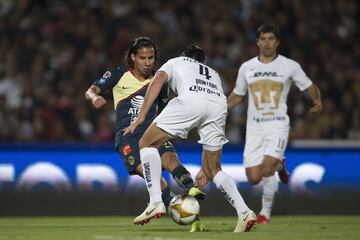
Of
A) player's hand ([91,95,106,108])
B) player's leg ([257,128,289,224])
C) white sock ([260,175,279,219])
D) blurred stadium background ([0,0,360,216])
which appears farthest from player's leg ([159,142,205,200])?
blurred stadium background ([0,0,360,216])

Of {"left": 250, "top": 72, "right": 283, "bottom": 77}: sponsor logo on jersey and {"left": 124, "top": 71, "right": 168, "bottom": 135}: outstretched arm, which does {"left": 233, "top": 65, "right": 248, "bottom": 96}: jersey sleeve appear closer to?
{"left": 250, "top": 72, "right": 283, "bottom": 77}: sponsor logo on jersey

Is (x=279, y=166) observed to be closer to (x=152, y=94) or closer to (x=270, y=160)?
(x=270, y=160)

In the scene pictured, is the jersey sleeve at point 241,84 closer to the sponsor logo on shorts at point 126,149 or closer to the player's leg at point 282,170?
the player's leg at point 282,170

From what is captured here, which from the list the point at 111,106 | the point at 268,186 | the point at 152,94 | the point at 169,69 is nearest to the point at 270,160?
the point at 268,186

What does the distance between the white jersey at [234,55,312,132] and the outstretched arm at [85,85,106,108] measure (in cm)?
241

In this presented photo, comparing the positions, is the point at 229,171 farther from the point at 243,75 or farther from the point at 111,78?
the point at 111,78

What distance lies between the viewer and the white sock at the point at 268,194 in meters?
12.4

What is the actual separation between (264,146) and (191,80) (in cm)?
285

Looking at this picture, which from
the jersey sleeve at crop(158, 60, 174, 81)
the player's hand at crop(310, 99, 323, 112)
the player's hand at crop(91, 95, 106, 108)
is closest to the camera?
the jersey sleeve at crop(158, 60, 174, 81)

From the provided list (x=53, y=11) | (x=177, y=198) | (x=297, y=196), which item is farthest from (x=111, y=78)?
(x=53, y=11)

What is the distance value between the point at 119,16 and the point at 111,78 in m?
8.03

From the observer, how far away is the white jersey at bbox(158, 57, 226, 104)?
9898 mm

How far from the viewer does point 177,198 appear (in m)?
9.69

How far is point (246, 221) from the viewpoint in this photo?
9.61m
